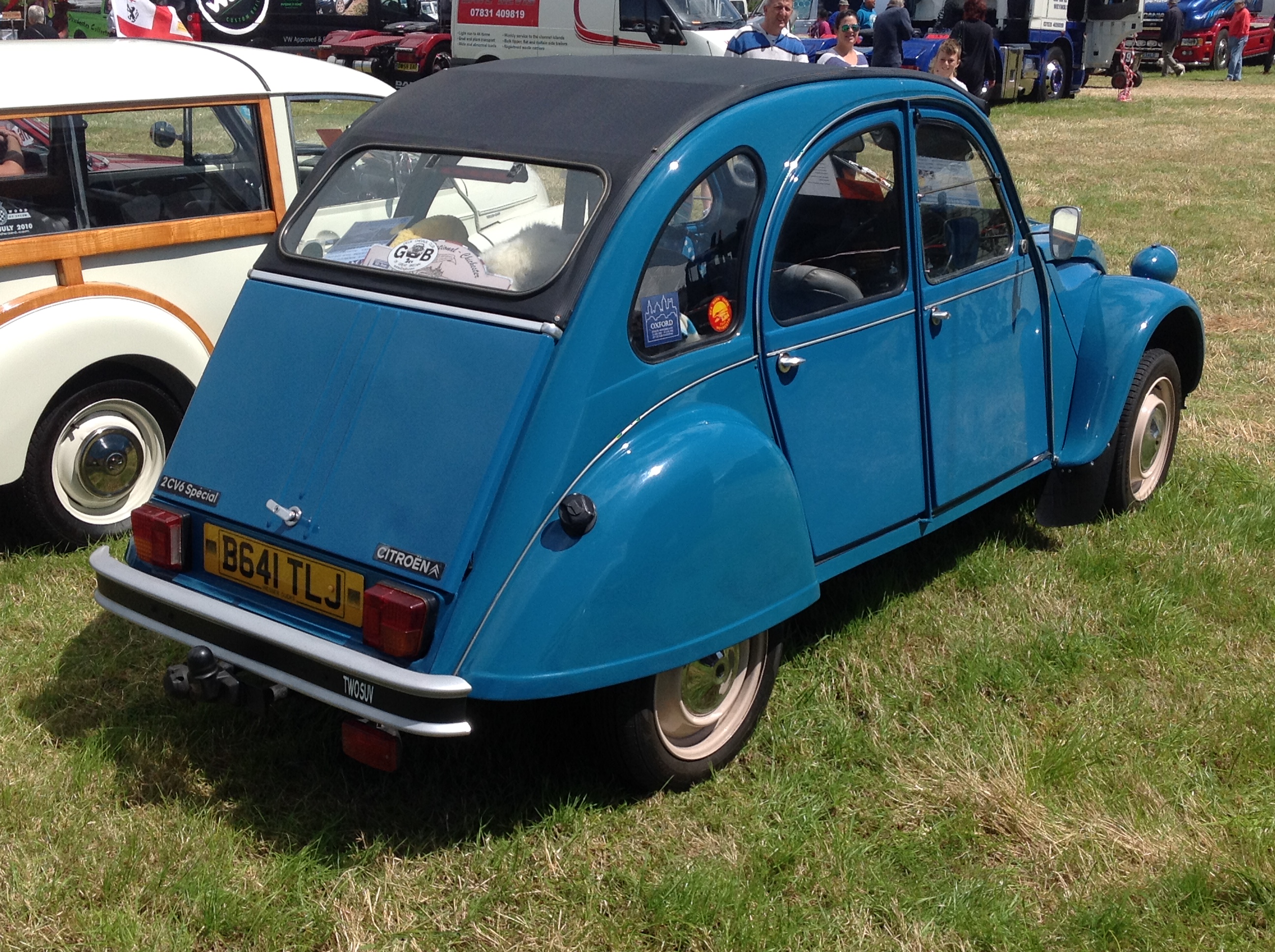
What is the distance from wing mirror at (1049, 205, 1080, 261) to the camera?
15.5 ft

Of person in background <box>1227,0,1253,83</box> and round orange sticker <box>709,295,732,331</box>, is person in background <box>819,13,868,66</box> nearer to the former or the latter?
round orange sticker <box>709,295,732,331</box>

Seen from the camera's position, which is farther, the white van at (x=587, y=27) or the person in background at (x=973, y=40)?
the white van at (x=587, y=27)

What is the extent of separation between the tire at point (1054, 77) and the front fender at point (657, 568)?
20.1 metres

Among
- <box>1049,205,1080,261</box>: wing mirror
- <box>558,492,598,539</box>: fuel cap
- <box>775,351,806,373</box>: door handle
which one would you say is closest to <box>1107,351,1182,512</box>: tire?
<box>1049,205,1080,261</box>: wing mirror

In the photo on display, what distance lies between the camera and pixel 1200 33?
1078 inches

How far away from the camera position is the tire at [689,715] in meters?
3.21

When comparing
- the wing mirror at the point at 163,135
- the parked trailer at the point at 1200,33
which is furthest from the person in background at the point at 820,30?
the wing mirror at the point at 163,135

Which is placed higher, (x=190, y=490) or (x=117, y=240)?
(x=117, y=240)

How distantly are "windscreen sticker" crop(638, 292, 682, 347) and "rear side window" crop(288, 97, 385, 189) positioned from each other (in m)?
2.96

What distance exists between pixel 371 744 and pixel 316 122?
369 cm

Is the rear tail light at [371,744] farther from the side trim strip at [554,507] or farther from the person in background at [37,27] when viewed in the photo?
the person in background at [37,27]

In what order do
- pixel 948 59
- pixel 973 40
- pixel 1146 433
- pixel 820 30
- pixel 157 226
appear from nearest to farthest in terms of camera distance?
pixel 157 226, pixel 1146 433, pixel 948 59, pixel 973 40, pixel 820 30

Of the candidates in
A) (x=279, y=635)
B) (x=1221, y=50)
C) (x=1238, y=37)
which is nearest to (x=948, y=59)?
(x=279, y=635)

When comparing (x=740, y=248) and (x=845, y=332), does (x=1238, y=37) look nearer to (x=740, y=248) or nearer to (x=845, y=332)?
(x=845, y=332)
